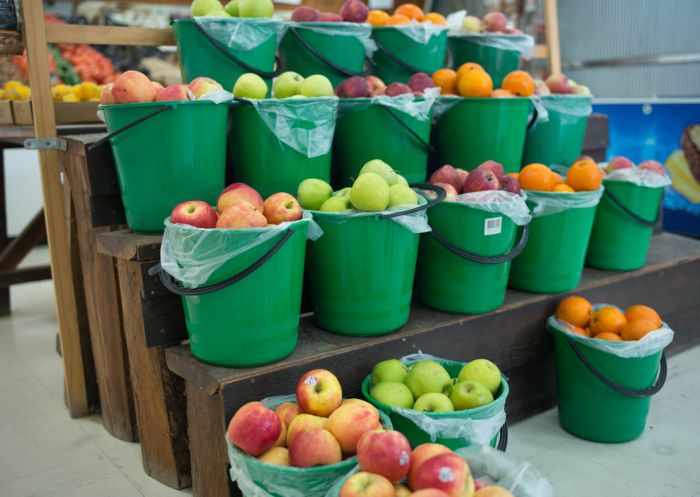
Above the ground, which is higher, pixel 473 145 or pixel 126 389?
pixel 473 145

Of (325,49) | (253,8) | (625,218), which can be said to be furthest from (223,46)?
(625,218)

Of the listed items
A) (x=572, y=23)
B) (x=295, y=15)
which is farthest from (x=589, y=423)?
(x=572, y=23)

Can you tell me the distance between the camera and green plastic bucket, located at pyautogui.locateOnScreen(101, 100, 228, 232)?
1.63 meters

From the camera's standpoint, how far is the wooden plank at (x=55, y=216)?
6.16 ft

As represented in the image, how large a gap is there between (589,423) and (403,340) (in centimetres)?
64

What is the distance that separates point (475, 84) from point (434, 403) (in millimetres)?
1145

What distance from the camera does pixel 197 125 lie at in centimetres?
167

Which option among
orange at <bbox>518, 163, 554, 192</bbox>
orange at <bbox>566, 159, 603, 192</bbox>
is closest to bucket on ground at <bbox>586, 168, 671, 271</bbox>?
orange at <bbox>566, 159, 603, 192</bbox>

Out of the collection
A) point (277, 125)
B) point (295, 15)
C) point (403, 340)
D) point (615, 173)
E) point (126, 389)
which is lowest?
point (126, 389)

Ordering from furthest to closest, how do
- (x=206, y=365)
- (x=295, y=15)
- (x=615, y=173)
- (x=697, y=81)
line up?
(x=697, y=81) < (x=615, y=173) < (x=295, y=15) < (x=206, y=365)

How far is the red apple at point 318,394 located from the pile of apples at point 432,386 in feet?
0.56

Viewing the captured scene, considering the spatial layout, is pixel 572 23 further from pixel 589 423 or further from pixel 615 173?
pixel 589 423

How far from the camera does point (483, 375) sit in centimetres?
153

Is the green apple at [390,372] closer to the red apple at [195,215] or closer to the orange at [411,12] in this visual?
the red apple at [195,215]
